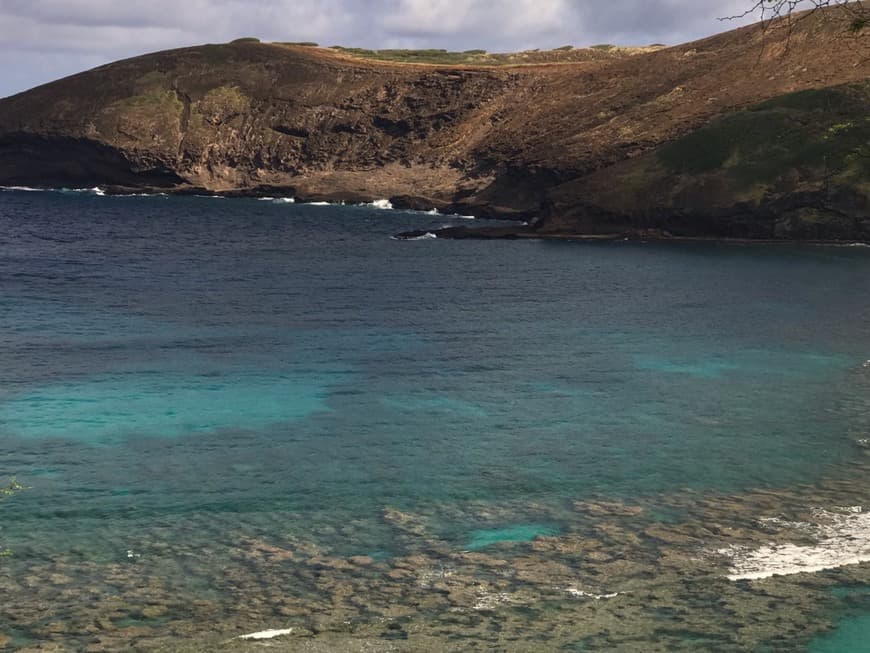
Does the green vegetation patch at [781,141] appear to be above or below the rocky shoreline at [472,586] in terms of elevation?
above

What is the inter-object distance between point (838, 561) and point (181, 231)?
97.5 m

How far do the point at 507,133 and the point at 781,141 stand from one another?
59.5 m

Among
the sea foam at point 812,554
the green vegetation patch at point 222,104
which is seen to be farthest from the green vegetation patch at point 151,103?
the sea foam at point 812,554

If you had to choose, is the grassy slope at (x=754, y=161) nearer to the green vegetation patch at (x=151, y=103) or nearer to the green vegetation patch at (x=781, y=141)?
the green vegetation patch at (x=781, y=141)

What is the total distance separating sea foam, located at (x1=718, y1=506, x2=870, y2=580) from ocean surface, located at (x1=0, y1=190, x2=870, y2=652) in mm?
98

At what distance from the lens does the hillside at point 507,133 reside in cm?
10288

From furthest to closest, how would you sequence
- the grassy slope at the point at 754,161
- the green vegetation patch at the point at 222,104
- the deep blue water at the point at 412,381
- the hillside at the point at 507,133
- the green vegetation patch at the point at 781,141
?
1. the green vegetation patch at the point at 222,104
2. the hillside at the point at 507,133
3. the green vegetation patch at the point at 781,141
4. the grassy slope at the point at 754,161
5. the deep blue water at the point at 412,381

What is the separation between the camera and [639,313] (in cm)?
5775

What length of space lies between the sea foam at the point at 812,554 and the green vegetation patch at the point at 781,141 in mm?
78429

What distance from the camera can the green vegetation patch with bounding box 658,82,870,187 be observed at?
99.3 metres

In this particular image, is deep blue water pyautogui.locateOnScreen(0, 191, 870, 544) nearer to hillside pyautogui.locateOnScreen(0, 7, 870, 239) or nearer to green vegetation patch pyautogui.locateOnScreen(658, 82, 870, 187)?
green vegetation patch pyautogui.locateOnScreen(658, 82, 870, 187)

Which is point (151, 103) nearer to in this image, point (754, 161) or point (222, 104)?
point (222, 104)

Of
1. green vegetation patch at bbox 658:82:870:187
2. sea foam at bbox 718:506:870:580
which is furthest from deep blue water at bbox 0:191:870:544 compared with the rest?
green vegetation patch at bbox 658:82:870:187

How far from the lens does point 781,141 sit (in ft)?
346
